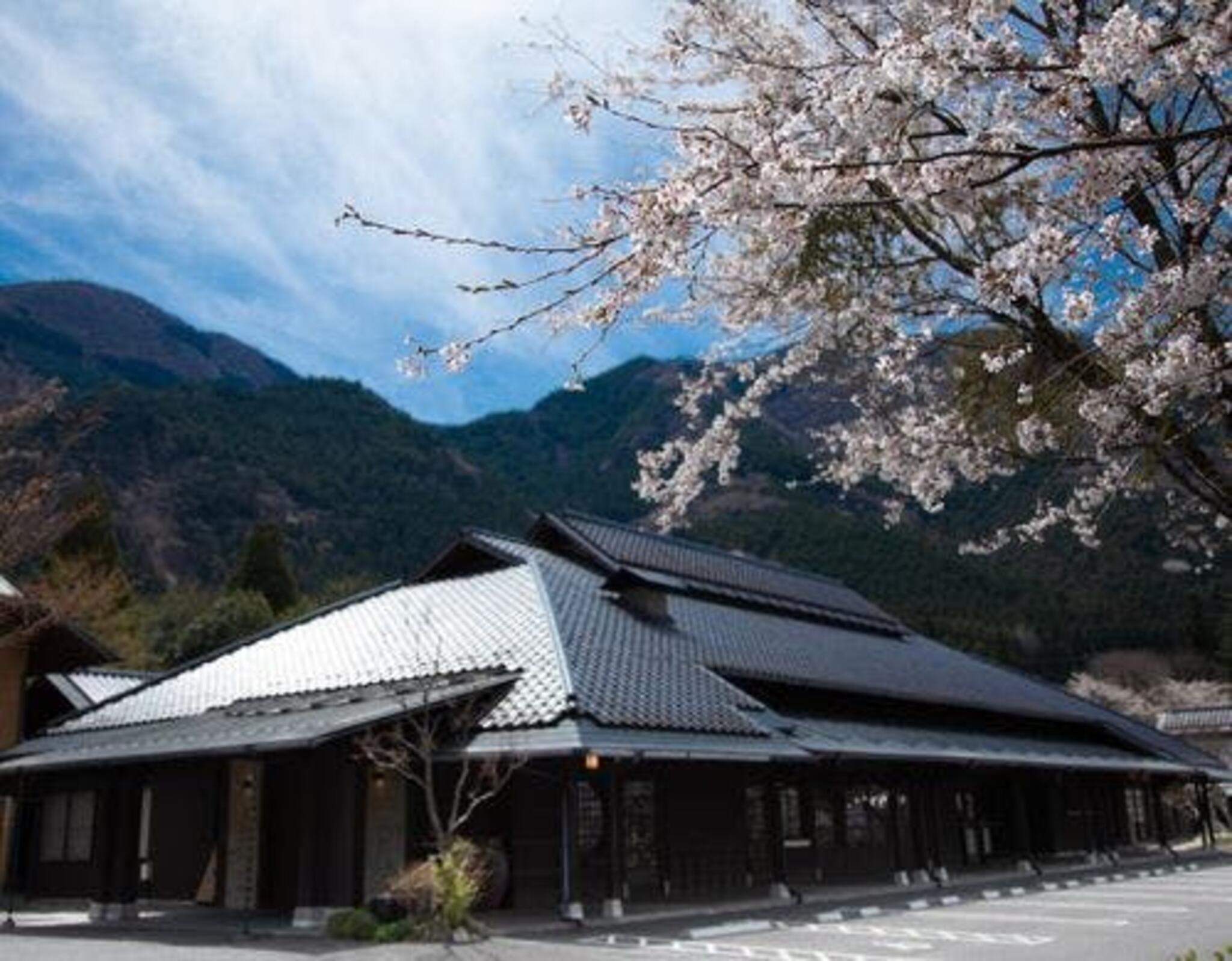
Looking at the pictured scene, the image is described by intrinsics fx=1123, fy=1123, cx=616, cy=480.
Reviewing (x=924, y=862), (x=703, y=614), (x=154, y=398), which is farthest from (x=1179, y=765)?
(x=154, y=398)

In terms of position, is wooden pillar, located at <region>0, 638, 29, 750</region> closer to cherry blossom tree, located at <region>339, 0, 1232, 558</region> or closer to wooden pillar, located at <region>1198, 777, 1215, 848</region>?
cherry blossom tree, located at <region>339, 0, 1232, 558</region>

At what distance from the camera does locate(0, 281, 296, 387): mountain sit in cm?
12412

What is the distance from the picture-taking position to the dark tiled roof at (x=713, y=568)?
72.4ft

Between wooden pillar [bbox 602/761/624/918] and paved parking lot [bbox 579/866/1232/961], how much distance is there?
34.9 inches

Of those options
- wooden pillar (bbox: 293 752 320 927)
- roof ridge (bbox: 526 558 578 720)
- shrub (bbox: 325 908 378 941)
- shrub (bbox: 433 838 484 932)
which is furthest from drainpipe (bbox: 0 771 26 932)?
shrub (bbox: 433 838 484 932)

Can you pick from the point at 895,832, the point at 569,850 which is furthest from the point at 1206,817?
the point at 569,850

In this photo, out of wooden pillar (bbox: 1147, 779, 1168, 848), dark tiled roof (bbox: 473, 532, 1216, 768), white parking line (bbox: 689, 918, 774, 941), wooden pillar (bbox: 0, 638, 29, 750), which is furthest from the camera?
wooden pillar (bbox: 1147, 779, 1168, 848)

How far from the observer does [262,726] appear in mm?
14094

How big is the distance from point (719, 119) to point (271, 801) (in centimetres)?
1391

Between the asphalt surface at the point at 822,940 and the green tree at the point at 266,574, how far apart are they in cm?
3237

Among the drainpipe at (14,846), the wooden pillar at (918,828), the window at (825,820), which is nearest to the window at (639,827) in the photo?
the window at (825,820)

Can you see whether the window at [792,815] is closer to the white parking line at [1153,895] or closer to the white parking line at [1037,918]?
the white parking line at [1037,918]

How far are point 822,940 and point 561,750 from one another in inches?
131

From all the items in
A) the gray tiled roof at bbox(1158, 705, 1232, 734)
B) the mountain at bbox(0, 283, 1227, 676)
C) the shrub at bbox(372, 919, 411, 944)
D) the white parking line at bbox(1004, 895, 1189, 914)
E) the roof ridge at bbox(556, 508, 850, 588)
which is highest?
the mountain at bbox(0, 283, 1227, 676)
